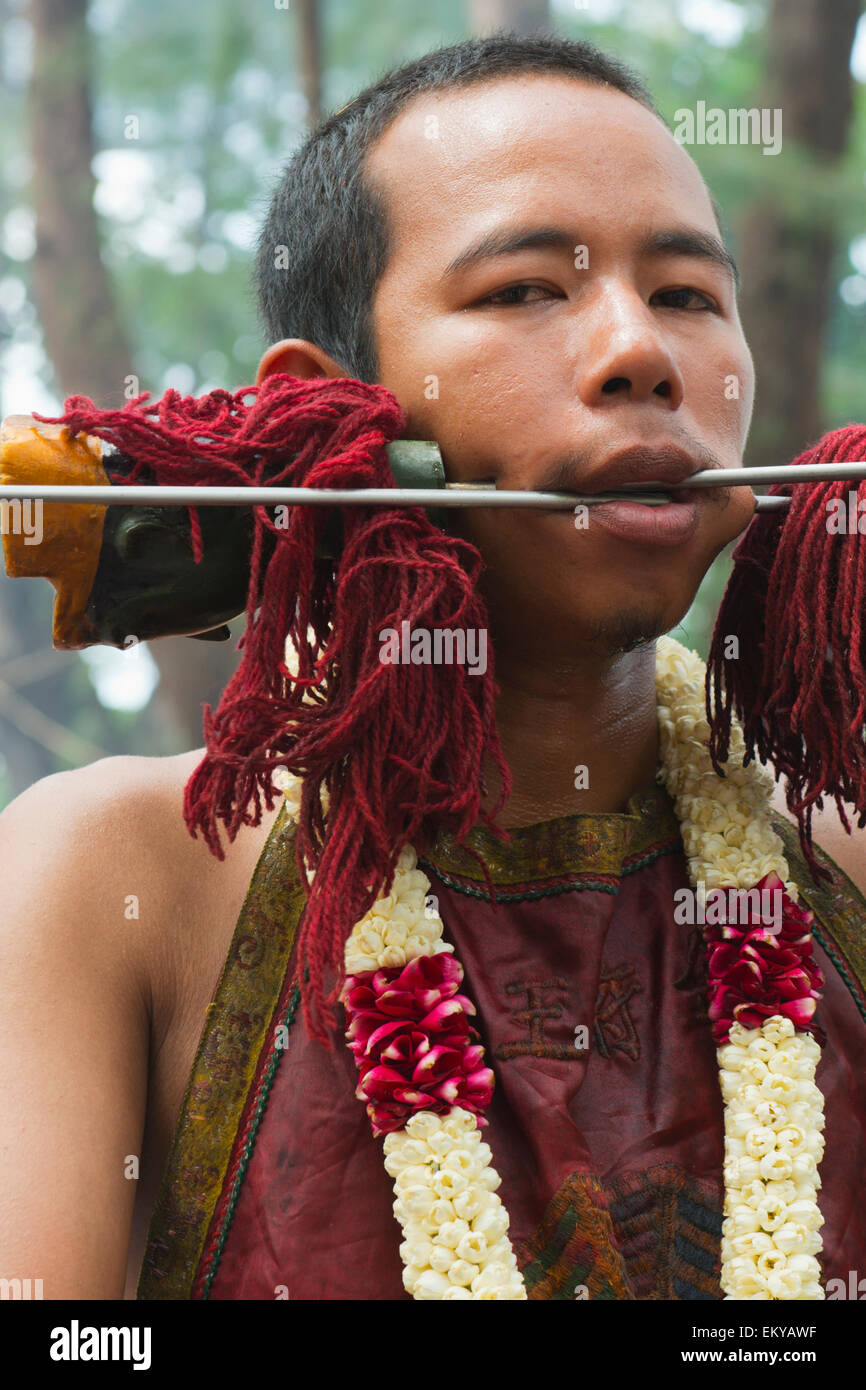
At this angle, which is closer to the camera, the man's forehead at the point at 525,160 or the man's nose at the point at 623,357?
the man's nose at the point at 623,357

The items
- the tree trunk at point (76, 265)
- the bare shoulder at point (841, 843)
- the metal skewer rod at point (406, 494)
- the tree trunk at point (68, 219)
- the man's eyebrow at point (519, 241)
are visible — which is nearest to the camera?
the metal skewer rod at point (406, 494)

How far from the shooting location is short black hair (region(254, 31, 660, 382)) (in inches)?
90.4

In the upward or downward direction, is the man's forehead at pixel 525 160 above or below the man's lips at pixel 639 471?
above

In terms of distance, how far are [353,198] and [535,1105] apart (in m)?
1.36

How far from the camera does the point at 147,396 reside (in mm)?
1940

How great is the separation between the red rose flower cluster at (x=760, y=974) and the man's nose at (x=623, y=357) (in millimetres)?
749

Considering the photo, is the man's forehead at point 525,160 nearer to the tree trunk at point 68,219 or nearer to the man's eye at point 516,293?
the man's eye at point 516,293

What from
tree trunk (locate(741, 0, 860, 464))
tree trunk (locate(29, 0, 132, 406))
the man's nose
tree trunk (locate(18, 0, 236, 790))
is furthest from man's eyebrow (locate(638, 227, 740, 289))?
tree trunk (locate(29, 0, 132, 406))

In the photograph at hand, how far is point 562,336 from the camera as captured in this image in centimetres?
206

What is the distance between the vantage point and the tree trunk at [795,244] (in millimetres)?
5977

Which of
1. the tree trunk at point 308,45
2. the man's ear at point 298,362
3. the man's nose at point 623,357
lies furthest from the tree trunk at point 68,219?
the man's nose at point 623,357

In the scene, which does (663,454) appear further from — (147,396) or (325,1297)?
(325,1297)

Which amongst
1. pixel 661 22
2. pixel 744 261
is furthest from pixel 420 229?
pixel 661 22

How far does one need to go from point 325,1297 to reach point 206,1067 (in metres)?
0.33
